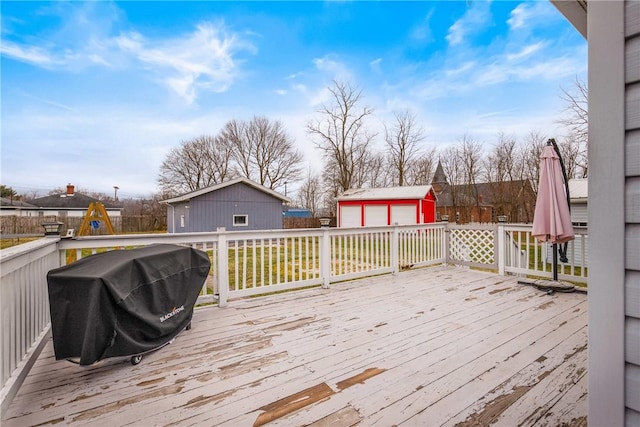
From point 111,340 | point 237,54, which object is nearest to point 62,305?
point 111,340

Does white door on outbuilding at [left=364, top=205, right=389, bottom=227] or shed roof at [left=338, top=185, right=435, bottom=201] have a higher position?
shed roof at [left=338, top=185, right=435, bottom=201]

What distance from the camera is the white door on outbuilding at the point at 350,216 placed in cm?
1747

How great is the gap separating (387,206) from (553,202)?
40.5ft

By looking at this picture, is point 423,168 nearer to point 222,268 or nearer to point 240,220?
point 240,220

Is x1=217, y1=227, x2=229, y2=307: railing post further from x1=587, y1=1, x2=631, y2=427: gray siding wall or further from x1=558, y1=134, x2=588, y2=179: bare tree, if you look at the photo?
x1=558, y1=134, x2=588, y2=179: bare tree

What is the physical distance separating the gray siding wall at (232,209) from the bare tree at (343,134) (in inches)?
282

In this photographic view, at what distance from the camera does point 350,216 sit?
58.4 feet

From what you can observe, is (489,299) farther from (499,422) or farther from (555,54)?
(555,54)

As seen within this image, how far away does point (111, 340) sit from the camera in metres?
2.10

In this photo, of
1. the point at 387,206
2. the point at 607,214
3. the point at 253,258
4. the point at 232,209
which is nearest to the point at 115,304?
the point at 253,258

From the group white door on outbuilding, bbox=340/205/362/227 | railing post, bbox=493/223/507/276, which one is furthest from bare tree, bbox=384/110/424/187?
railing post, bbox=493/223/507/276

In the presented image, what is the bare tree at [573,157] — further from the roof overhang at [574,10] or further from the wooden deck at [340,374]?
the roof overhang at [574,10]

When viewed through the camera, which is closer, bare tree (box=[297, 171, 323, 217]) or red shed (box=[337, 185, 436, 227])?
red shed (box=[337, 185, 436, 227])

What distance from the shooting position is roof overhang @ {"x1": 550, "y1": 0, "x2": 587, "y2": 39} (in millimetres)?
1728
